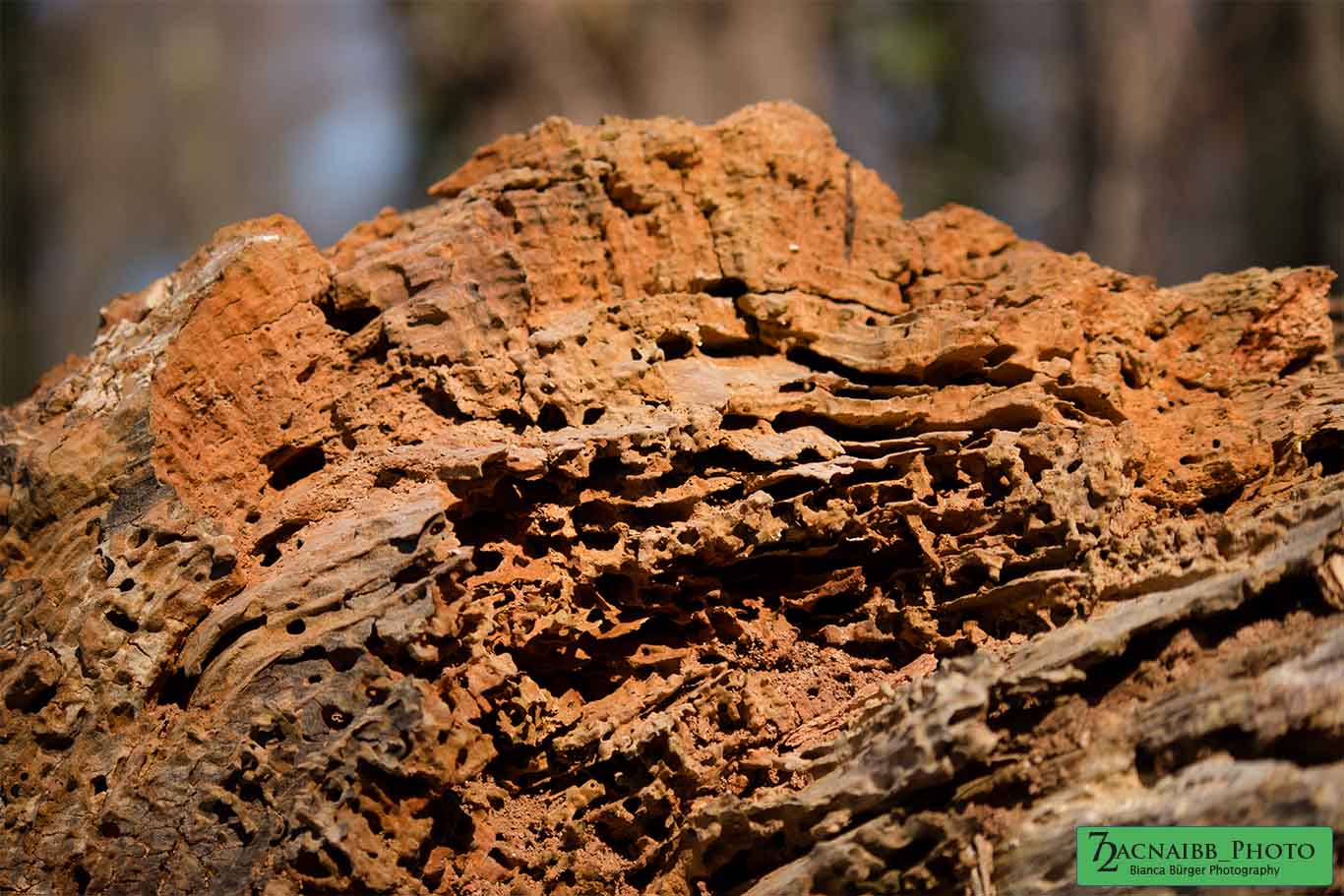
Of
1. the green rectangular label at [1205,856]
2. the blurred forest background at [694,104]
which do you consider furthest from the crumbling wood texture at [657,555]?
the blurred forest background at [694,104]

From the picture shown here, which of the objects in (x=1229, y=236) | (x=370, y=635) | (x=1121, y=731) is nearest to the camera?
(x=1121, y=731)

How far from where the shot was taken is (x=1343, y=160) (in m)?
7.17

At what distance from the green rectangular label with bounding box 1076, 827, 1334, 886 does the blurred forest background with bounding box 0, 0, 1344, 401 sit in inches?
249

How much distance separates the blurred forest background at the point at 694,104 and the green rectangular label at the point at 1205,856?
6.33 metres

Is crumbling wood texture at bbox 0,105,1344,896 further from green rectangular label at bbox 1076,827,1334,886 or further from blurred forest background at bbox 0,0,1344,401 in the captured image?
blurred forest background at bbox 0,0,1344,401

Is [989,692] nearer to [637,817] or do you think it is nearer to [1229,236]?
[637,817]

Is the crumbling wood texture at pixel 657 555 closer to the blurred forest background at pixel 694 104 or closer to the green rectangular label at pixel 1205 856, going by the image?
the green rectangular label at pixel 1205 856

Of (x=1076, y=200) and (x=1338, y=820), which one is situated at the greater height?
(x=1076, y=200)

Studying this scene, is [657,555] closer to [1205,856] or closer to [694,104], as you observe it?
[1205,856]

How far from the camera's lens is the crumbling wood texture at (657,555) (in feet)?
6.61

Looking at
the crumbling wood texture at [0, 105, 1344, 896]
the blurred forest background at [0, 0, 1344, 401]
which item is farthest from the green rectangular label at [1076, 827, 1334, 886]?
the blurred forest background at [0, 0, 1344, 401]

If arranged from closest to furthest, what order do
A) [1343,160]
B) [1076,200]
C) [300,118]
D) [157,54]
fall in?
[1343,160] < [1076,200] < [157,54] < [300,118]

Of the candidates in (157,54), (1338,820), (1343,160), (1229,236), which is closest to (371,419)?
(1338,820)

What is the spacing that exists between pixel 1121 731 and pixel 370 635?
1.39 meters
